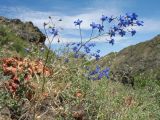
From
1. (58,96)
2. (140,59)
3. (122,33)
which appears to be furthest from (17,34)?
(122,33)

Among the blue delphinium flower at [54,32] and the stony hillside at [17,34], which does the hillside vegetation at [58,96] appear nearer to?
the blue delphinium flower at [54,32]

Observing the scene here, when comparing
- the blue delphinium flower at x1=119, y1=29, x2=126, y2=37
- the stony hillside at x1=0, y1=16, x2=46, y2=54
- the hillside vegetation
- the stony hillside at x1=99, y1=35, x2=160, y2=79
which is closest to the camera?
the hillside vegetation

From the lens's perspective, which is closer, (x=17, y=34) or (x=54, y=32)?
(x=54, y=32)

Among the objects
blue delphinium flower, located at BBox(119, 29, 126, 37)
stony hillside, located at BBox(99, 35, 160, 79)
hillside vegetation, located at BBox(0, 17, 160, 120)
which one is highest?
blue delphinium flower, located at BBox(119, 29, 126, 37)

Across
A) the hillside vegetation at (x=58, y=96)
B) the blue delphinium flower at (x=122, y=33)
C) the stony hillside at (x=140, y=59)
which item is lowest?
the stony hillside at (x=140, y=59)

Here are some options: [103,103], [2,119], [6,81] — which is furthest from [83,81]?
[2,119]

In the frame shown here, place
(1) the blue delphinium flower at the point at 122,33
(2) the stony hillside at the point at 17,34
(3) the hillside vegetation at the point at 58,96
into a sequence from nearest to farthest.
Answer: (3) the hillside vegetation at the point at 58,96 → (1) the blue delphinium flower at the point at 122,33 → (2) the stony hillside at the point at 17,34

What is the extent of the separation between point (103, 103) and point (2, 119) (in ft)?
5.99

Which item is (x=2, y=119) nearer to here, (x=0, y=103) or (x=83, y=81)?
(x=0, y=103)

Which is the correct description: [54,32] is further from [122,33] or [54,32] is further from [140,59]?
[140,59]

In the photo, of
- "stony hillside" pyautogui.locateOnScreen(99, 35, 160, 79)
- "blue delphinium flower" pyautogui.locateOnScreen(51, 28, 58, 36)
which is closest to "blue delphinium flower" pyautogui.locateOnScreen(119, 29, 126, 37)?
"blue delphinium flower" pyautogui.locateOnScreen(51, 28, 58, 36)

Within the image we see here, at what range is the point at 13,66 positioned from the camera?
8797 millimetres

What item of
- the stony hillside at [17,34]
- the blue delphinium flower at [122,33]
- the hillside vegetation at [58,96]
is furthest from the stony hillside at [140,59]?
the blue delphinium flower at [122,33]

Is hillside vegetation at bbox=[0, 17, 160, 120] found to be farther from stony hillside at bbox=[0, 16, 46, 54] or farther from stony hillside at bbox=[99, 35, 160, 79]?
stony hillside at bbox=[99, 35, 160, 79]
